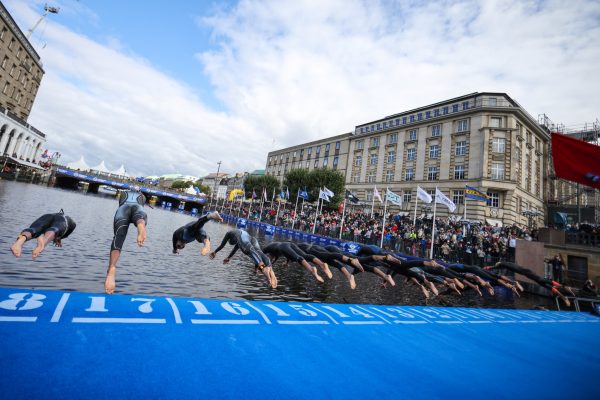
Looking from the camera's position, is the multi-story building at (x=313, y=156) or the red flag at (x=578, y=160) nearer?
the red flag at (x=578, y=160)

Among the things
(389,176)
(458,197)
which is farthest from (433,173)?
(389,176)

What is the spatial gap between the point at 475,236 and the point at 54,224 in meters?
24.0

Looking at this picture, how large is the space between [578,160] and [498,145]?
3964 centimetres

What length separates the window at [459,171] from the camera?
135 ft

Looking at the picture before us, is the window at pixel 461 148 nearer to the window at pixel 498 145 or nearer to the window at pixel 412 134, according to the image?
the window at pixel 498 145

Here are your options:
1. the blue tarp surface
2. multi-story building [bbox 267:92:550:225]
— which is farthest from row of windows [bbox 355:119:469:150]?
the blue tarp surface

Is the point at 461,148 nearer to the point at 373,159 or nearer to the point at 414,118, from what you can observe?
the point at 414,118

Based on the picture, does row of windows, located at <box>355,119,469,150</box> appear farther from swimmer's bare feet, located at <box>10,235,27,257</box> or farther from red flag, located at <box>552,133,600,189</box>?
swimmer's bare feet, located at <box>10,235,27,257</box>

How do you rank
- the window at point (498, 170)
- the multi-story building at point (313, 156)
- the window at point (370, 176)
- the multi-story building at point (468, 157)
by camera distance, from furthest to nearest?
the multi-story building at point (313, 156) < the window at point (370, 176) < the window at point (498, 170) < the multi-story building at point (468, 157)

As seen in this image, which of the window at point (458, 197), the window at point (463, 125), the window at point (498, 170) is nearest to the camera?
the window at point (498, 170)

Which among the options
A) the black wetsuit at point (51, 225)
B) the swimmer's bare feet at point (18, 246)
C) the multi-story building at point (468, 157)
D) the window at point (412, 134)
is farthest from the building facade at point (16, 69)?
the window at point (412, 134)

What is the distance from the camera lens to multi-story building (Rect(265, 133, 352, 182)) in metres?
63.1

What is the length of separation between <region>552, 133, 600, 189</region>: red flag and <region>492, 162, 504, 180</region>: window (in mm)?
37813

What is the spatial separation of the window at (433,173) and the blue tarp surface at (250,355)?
4179cm
